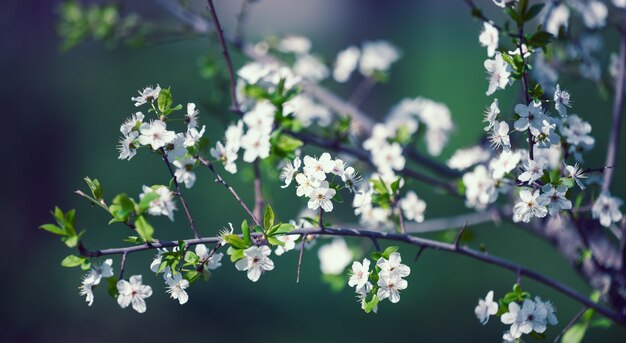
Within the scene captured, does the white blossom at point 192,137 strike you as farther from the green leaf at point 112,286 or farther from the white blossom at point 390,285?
the white blossom at point 390,285

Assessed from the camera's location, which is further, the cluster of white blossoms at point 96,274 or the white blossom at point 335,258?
the white blossom at point 335,258

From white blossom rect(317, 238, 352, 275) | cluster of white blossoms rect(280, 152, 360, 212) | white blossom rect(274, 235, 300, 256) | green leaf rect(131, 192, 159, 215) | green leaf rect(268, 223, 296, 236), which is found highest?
green leaf rect(131, 192, 159, 215)

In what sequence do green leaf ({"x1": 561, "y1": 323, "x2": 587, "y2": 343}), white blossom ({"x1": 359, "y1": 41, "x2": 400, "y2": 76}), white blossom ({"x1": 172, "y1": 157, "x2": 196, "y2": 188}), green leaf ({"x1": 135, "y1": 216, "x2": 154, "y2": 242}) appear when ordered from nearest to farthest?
green leaf ({"x1": 135, "y1": 216, "x2": 154, "y2": 242}), white blossom ({"x1": 172, "y1": 157, "x2": 196, "y2": 188}), green leaf ({"x1": 561, "y1": 323, "x2": 587, "y2": 343}), white blossom ({"x1": 359, "y1": 41, "x2": 400, "y2": 76})

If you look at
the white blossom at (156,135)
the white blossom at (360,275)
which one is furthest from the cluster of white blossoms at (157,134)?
the white blossom at (360,275)

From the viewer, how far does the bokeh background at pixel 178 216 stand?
164 inches

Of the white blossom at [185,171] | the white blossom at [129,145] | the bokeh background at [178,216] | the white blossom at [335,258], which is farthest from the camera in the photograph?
the bokeh background at [178,216]

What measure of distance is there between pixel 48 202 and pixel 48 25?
2.70m

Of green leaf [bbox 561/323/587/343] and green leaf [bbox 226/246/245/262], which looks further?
green leaf [bbox 561/323/587/343]

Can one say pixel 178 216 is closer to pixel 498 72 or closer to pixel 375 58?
pixel 375 58

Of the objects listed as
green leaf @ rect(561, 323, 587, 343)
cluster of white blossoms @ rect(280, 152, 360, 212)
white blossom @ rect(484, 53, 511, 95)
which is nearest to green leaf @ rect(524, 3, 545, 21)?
white blossom @ rect(484, 53, 511, 95)

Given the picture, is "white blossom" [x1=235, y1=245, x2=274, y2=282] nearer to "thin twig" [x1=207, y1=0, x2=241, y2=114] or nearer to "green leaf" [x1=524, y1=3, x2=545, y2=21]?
"thin twig" [x1=207, y1=0, x2=241, y2=114]

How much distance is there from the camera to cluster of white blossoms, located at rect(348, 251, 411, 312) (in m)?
1.24

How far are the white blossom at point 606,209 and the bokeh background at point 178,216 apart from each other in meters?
1.29

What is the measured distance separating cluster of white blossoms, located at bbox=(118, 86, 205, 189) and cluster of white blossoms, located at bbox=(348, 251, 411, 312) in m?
0.43
